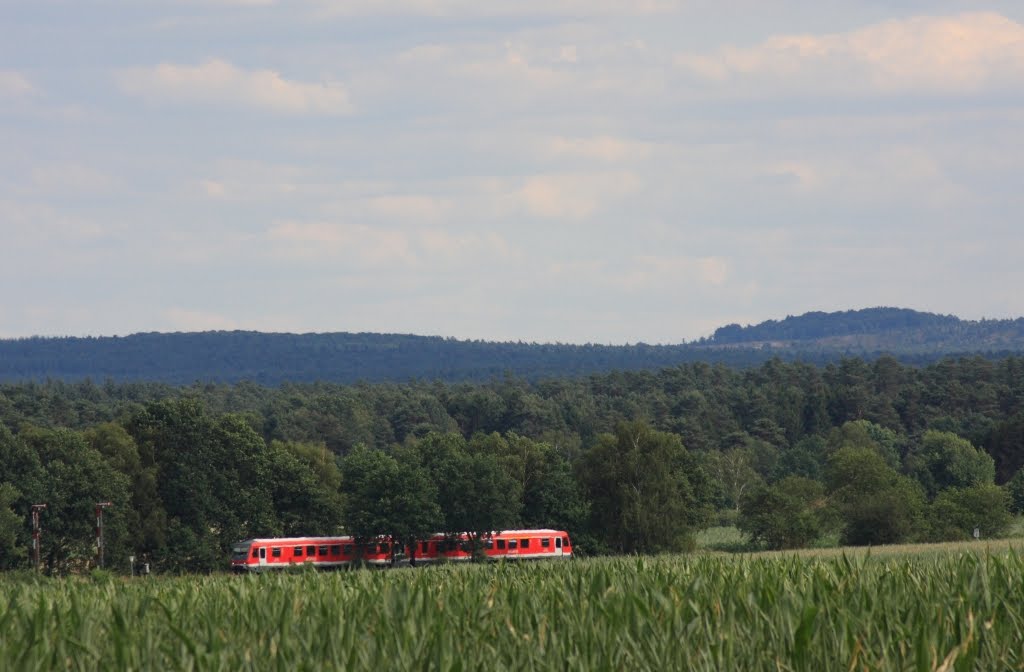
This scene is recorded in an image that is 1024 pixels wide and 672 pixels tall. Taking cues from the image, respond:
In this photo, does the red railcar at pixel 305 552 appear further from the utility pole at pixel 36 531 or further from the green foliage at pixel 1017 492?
the green foliage at pixel 1017 492

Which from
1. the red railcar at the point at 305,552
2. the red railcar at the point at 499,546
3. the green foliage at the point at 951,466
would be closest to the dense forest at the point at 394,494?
the red railcar at the point at 499,546

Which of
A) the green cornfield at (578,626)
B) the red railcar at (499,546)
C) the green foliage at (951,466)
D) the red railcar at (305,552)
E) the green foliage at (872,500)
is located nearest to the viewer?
the green cornfield at (578,626)

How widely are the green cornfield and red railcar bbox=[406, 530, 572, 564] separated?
79080 millimetres

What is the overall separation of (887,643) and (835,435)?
185m

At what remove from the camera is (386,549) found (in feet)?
339

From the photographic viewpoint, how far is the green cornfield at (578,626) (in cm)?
1429

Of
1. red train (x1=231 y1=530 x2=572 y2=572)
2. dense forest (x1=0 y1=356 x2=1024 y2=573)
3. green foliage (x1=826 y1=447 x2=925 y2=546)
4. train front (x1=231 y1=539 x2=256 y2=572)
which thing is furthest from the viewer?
green foliage (x1=826 y1=447 x2=925 y2=546)

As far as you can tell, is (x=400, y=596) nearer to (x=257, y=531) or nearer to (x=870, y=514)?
(x=257, y=531)

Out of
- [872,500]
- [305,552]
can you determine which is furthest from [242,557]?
[872,500]

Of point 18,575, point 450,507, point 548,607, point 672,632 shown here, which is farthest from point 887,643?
point 450,507

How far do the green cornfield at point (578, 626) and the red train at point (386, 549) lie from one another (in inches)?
2867

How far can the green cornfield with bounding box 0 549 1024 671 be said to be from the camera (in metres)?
14.3

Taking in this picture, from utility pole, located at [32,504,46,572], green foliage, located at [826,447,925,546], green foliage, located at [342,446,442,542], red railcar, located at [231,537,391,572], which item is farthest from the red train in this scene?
green foliage, located at [826,447,925,546]

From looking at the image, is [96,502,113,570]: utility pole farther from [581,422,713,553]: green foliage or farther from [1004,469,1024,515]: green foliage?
[1004,469,1024,515]: green foliage
